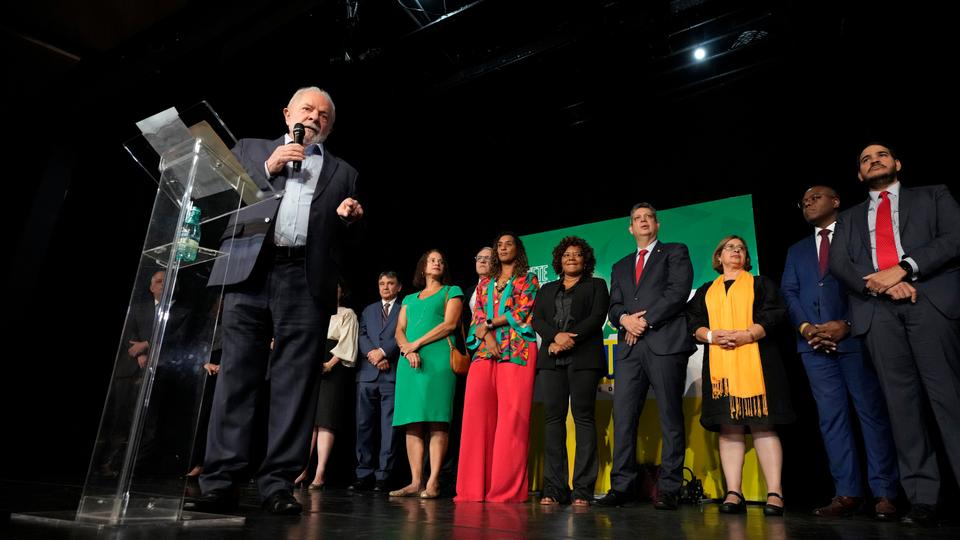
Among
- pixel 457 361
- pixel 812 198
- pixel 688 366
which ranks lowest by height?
pixel 457 361

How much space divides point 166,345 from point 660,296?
260cm

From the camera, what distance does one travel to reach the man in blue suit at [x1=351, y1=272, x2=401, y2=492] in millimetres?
4754

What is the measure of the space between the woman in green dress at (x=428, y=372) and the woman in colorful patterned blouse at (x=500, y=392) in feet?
0.66

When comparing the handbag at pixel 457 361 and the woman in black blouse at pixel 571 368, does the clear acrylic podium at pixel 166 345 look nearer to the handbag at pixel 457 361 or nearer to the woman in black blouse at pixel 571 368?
the woman in black blouse at pixel 571 368

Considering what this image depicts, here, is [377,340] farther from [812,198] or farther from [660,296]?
[812,198]

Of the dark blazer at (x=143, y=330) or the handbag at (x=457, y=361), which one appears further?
the handbag at (x=457, y=361)

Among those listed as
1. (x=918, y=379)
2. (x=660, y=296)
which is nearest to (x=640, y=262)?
(x=660, y=296)

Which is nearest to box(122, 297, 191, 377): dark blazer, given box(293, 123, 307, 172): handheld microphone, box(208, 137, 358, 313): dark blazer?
box(208, 137, 358, 313): dark blazer

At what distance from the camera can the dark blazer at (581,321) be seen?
3510mm

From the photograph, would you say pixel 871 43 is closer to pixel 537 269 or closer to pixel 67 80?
pixel 537 269

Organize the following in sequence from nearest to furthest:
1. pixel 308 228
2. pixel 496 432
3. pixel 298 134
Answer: pixel 298 134, pixel 308 228, pixel 496 432

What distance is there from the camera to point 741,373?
321cm

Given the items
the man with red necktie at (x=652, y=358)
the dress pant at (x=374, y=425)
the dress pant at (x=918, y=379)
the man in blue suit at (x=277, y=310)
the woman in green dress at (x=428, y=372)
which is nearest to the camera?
the man in blue suit at (x=277, y=310)

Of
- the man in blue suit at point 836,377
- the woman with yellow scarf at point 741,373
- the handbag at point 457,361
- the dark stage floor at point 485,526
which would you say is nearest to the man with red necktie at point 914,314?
the dark stage floor at point 485,526
